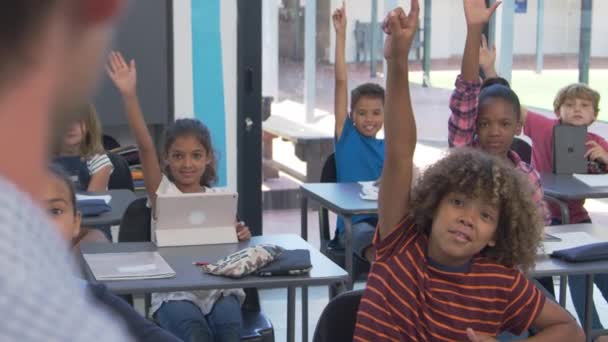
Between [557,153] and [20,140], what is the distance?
4.59 m

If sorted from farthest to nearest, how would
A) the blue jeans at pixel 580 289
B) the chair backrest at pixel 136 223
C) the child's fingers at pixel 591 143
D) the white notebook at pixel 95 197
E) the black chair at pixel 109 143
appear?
1. the black chair at pixel 109 143
2. the child's fingers at pixel 591 143
3. the blue jeans at pixel 580 289
4. the white notebook at pixel 95 197
5. the chair backrest at pixel 136 223

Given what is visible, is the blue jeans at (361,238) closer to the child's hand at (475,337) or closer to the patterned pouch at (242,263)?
the patterned pouch at (242,263)

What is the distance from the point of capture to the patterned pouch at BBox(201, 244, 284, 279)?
108 inches

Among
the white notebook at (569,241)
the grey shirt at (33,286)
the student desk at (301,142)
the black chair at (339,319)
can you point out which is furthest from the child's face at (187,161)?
the grey shirt at (33,286)

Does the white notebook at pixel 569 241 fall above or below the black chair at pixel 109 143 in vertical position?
below

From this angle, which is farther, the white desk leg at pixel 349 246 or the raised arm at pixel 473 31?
the white desk leg at pixel 349 246

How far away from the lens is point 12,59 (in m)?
0.24

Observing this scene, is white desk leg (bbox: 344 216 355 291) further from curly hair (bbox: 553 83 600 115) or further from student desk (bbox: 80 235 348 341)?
curly hair (bbox: 553 83 600 115)

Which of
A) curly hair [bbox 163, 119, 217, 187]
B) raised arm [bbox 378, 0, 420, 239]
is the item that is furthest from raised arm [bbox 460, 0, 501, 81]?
raised arm [bbox 378, 0, 420, 239]

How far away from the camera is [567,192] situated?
411cm

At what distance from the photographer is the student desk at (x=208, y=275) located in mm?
2660

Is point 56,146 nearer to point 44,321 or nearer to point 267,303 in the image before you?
point 44,321

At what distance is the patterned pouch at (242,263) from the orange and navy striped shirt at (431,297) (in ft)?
1.83

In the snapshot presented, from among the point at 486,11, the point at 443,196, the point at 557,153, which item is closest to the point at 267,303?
the point at 557,153
